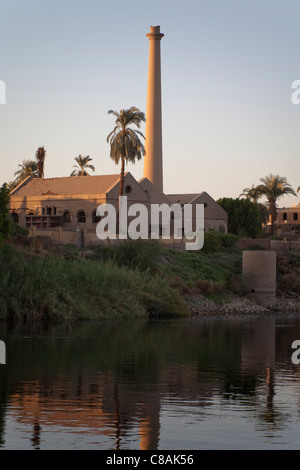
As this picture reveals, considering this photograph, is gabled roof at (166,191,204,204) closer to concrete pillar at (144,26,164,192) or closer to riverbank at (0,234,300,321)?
concrete pillar at (144,26,164,192)

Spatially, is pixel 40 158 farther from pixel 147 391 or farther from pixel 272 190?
pixel 147 391

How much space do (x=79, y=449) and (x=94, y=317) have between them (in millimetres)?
26852

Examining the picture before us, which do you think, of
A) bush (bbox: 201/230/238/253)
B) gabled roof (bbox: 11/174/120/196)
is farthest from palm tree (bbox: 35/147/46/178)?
bush (bbox: 201/230/238/253)

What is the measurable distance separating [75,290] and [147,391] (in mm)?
22574

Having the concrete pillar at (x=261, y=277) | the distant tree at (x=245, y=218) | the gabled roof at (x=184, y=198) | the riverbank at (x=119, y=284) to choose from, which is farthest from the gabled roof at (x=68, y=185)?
the concrete pillar at (x=261, y=277)

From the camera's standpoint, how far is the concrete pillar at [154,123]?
294 ft

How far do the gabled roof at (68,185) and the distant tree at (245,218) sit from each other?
62.2 ft

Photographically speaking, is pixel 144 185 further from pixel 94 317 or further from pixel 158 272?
pixel 94 317

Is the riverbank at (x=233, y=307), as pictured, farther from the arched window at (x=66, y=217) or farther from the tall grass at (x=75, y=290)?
the arched window at (x=66, y=217)

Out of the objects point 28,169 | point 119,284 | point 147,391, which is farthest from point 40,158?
point 147,391

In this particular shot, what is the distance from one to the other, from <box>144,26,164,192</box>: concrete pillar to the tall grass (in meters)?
45.3

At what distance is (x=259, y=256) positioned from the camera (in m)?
52.4

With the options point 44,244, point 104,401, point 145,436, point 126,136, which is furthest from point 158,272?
point 145,436

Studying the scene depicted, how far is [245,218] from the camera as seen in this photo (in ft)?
309
